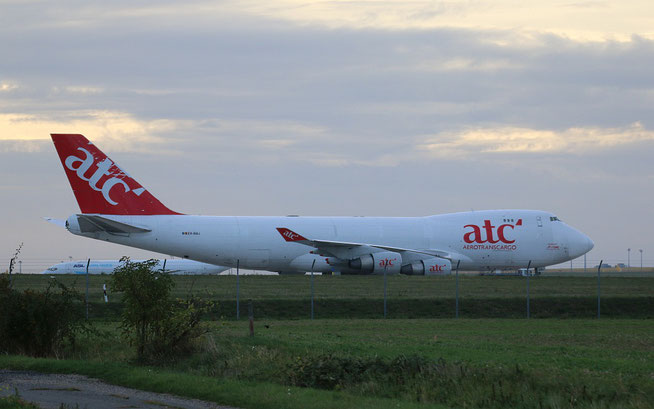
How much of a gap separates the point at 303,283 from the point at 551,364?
28.1 m

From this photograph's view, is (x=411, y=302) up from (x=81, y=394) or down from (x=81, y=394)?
up

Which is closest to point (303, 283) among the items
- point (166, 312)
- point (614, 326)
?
point (614, 326)

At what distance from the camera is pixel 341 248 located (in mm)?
49656

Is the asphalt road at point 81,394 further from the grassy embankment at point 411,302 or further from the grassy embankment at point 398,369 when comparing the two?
the grassy embankment at point 411,302

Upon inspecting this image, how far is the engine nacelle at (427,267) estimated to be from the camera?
50.1m

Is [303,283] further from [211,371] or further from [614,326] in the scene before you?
[211,371]

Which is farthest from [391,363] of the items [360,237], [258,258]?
[360,237]

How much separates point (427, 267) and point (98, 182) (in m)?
18.6

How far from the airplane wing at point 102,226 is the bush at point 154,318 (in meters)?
27.0

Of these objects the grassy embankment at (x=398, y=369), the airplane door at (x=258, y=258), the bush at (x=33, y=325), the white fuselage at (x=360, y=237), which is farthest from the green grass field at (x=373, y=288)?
the grassy embankment at (x=398, y=369)

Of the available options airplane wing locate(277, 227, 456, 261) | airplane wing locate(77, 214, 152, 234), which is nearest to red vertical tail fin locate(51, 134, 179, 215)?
airplane wing locate(77, 214, 152, 234)

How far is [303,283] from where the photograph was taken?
Answer: 144 ft

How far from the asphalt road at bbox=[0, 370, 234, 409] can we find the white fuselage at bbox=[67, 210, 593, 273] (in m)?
31.0

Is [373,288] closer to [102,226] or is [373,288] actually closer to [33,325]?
[102,226]
